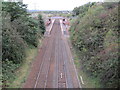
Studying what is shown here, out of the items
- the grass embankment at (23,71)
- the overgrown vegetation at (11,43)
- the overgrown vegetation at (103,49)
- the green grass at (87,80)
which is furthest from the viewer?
the overgrown vegetation at (11,43)

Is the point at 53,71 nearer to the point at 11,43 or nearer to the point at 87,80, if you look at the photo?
the point at 87,80

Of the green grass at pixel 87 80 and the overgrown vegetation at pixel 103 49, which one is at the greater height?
the overgrown vegetation at pixel 103 49

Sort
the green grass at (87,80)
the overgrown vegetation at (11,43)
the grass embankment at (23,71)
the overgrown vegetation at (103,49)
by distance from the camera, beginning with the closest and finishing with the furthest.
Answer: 1. the overgrown vegetation at (103,49)
2. the green grass at (87,80)
3. the grass embankment at (23,71)
4. the overgrown vegetation at (11,43)

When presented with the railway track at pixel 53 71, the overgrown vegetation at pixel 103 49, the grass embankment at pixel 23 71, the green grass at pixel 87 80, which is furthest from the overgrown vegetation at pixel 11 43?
the overgrown vegetation at pixel 103 49

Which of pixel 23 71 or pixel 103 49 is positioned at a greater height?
pixel 103 49

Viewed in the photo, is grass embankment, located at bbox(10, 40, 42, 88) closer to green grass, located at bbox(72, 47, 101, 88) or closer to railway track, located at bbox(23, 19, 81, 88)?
railway track, located at bbox(23, 19, 81, 88)

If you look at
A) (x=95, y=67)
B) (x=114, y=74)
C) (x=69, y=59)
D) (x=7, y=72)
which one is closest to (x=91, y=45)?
(x=69, y=59)

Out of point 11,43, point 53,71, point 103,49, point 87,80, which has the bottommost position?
point 87,80

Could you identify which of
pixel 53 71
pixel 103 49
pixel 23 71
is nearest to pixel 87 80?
pixel 103 49

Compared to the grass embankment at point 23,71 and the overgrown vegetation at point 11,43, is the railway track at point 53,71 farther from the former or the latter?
the overgrown vegetation at point 11,43

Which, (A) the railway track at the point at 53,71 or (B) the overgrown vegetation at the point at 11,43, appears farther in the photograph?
(B) the overgrown vegetation at the point at 11,43

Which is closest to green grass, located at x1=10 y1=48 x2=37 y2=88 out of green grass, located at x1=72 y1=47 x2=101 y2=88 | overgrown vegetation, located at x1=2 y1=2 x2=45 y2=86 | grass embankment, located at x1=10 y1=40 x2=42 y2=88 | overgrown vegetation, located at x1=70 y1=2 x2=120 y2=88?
grass embankment, located at x1=10 y1=40 x2=42 y2=88

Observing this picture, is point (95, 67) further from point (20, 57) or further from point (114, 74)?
point (20, 57)

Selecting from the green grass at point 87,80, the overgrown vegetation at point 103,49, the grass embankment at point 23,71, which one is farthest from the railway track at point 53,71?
the overgrown vegetation at point 103,49
